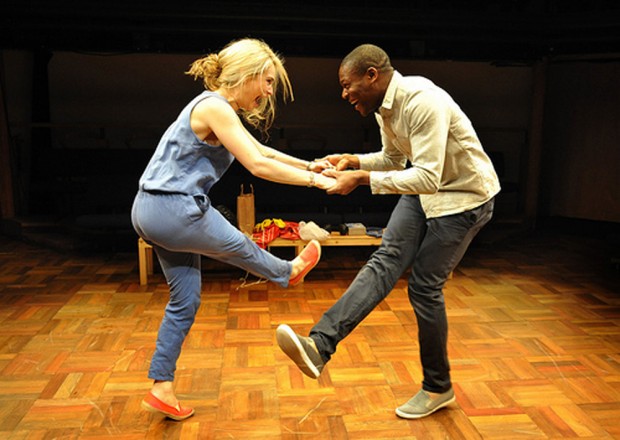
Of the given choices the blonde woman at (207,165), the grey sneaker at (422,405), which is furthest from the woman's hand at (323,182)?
the grey sneaker at (422,405)

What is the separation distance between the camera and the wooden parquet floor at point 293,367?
218cm

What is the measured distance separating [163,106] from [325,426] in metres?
5.63

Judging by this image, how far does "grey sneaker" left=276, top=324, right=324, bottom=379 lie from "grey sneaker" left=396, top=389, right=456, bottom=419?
472 mm

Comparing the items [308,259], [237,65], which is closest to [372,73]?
[237,65]

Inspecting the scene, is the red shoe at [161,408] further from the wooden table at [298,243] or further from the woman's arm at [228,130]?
the wooden table at [298,243]

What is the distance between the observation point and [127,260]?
16.8 ft

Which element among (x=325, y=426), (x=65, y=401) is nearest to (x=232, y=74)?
(x=325, y=426)

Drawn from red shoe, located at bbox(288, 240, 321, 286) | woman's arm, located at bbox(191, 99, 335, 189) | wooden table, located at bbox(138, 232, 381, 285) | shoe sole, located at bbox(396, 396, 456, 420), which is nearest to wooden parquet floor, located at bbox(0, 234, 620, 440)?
shoe sole, located at bbox(396, 396, 456, 420)

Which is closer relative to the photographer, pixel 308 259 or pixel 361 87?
pixel 361 87

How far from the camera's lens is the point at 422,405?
222cm

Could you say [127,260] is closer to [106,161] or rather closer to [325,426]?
[106,161]

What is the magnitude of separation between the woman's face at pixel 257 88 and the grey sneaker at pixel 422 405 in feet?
4.08

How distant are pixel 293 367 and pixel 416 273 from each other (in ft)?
3.06

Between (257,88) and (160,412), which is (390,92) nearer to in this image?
(257,88)
